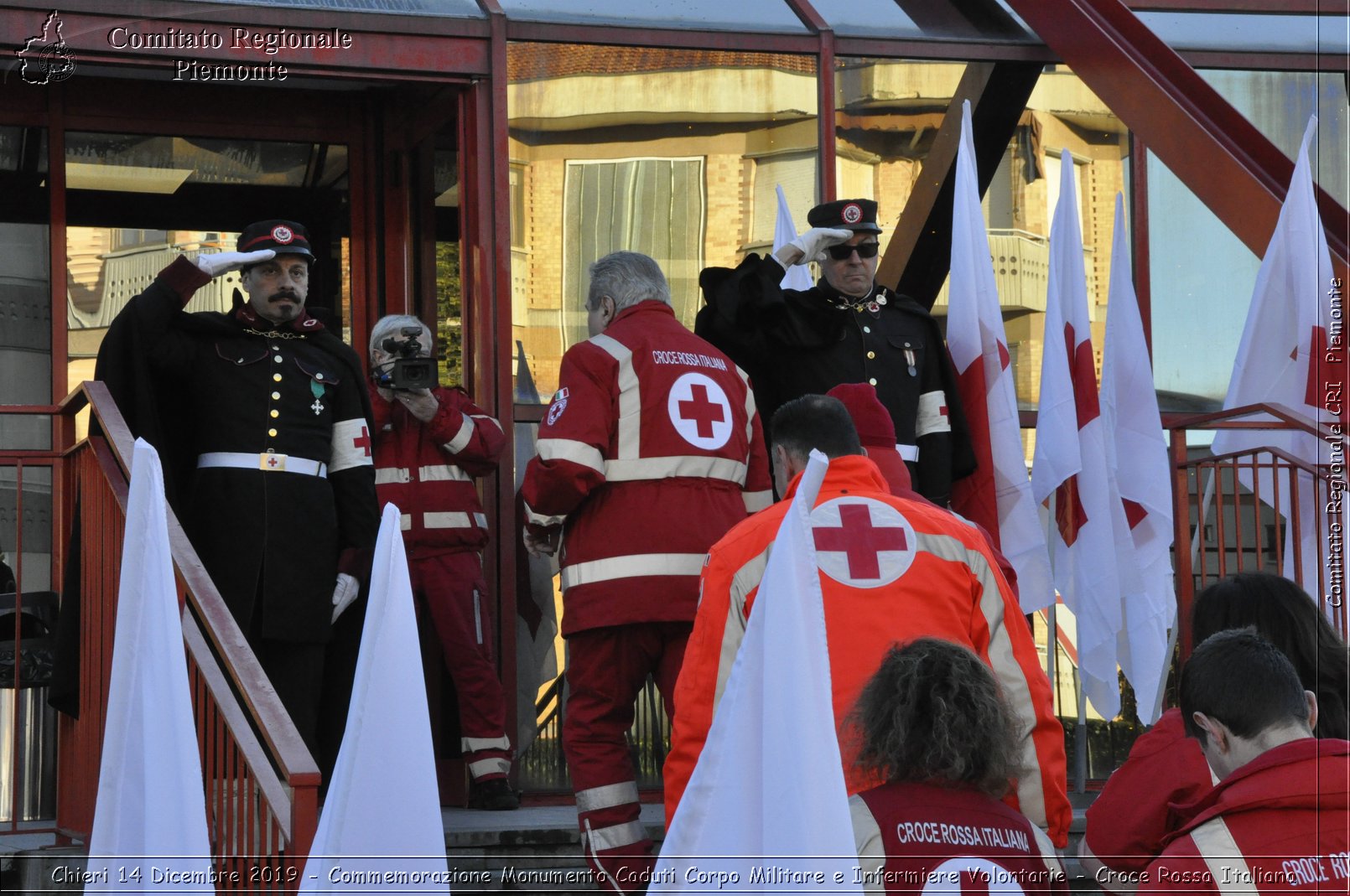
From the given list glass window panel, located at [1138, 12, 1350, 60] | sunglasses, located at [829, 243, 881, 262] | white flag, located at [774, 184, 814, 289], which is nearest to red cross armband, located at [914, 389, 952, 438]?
sunglasses, located at [829, 243, 881, 262]

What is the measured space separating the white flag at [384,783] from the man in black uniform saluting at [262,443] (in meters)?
Answer: 2.41

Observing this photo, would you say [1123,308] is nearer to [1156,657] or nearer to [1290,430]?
[1290,430]

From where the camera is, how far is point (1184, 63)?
7992 mm

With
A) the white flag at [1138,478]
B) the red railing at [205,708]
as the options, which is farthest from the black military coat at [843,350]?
the red railing at [205,708]

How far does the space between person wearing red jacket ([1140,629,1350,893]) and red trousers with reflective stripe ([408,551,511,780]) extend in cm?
381

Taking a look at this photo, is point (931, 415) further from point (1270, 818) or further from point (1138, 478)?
point (1270, 818)

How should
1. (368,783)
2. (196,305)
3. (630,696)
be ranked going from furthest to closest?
(196,305), (630,696), (368,783)

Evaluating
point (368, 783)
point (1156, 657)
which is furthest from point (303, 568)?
point (1156, 657)

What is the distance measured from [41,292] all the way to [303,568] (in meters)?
2.95

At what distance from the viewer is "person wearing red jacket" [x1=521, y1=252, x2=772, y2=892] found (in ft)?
18.2

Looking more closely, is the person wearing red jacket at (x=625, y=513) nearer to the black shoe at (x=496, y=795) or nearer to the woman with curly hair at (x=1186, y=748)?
the black shoe at (x=496, y=795)

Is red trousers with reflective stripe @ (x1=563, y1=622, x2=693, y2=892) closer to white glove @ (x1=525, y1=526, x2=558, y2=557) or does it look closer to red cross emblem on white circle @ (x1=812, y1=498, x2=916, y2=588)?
white glove @ (x1=525, y1=526, x2=558, y2=557)

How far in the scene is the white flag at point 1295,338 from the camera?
709cm

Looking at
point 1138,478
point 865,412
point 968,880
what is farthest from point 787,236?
point 968,880
